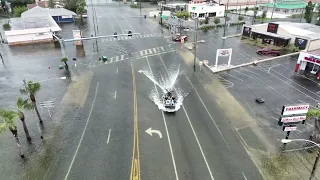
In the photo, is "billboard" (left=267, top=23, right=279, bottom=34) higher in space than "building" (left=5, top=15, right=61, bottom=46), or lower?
higher

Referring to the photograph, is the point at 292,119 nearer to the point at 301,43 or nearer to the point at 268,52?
the point at 268,52

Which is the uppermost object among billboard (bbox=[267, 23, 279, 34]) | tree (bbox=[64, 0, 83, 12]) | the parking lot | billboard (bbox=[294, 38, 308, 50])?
tree (bbox=[64, 0, 83, 12])

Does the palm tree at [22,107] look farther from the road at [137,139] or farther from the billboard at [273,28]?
the billboard at [273,28]

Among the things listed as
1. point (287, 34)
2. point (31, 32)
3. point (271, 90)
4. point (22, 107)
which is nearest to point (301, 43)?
point (287, 34)

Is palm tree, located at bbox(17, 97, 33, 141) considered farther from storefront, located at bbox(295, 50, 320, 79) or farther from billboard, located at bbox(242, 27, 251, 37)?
billboard, located at bbox(242, 27, 251, 37)

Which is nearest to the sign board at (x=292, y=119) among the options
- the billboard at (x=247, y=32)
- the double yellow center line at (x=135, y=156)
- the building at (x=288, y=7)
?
the double yellow center line at (x=135, y=156)

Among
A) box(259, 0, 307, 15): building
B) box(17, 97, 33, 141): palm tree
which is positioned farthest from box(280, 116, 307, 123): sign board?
box(259, 0, 307, 15): building

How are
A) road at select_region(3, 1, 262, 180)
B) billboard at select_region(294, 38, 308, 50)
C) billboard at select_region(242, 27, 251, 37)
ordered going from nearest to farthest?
road at select_region(3, 1, 262, 180)
billboard at select_region(294, 38, 308, 50)
billboard at select_region(242, 27, 251, 37)
